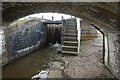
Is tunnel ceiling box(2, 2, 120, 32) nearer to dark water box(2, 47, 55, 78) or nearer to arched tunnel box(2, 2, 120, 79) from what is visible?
arched tunnel box(2, 2, 120, 79)

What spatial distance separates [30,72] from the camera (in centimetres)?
644

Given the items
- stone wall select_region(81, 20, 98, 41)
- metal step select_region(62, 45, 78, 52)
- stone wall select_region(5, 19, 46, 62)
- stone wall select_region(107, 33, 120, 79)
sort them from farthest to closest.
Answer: stone wall select_region(81, 20, 98, 41) → metal step select_region(62, 45, 78, 52) → stone wall select_region(5, 19, 46, 62) → stone wall select_region(107, 33, 120, 79)

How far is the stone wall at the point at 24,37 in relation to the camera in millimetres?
7522

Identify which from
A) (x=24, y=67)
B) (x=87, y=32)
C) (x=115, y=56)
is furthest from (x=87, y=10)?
(x=87, y=32)

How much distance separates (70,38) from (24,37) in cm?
232

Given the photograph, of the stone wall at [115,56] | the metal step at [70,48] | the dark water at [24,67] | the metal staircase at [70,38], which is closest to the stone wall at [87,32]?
the metal staircase at [70,38]

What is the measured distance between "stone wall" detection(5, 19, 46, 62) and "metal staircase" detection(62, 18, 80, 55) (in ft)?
6.31

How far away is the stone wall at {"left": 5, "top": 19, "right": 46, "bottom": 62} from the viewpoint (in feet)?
24.7

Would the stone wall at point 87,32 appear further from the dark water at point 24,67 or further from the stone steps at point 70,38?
the dark water at point 24,67

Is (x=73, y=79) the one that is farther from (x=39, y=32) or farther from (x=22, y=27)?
(x=39, y=32)

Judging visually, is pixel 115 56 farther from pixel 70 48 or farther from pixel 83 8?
pixel 70 48

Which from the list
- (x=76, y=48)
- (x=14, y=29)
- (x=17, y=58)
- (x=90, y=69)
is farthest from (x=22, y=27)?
(x=90, y=69)

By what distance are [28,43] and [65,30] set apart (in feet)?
6.76

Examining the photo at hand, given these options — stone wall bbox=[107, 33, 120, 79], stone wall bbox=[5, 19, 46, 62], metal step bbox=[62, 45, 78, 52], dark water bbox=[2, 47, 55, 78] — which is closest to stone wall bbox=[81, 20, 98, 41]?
stone wall bbox=[5, 19, 46, 62]
